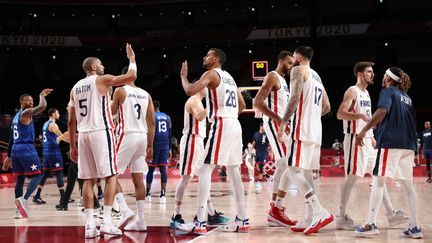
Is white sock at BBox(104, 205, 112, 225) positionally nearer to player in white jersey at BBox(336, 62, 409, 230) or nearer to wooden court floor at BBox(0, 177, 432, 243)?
wooden court floor at BBox(0, 177, 432, 243)

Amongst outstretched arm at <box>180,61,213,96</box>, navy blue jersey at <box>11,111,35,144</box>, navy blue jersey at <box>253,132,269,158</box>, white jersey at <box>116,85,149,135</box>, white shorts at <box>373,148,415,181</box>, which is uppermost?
outstretched arm at <box>180,61,213,96</box>

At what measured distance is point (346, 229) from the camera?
6594mm

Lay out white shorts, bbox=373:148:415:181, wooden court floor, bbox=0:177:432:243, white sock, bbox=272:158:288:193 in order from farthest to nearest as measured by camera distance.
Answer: white sock, bbox=272:158:288:193, wooden court floor, bbox=0:177:432:243, white shorts, bbox=373:148:415:181

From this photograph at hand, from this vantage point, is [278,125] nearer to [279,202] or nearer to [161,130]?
[279,202]

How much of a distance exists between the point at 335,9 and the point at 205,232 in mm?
28071

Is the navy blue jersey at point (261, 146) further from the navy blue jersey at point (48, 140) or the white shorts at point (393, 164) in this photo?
the white shorts at point (393, 164)

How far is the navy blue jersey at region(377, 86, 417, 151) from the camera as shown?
19.4 ft

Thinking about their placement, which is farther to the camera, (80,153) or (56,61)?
(56,61)

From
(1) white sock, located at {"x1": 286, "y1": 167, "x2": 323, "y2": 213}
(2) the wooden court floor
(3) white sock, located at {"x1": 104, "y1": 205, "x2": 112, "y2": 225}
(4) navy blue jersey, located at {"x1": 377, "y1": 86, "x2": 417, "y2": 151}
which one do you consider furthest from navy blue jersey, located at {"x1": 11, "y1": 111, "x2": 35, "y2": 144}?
(4) navy blue jersey, located at {"x1": 377, "y1": 86, "x2": 417, "y2": 151}

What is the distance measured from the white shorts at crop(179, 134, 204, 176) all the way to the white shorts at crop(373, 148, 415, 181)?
211cm

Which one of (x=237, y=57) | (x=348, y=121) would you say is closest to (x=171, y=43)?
(x=237, y=57)

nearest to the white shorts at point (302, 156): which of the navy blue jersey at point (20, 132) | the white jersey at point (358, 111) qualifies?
the white jersey at point (358, 111)

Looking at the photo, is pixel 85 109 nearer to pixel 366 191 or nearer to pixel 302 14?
pixel 366 191

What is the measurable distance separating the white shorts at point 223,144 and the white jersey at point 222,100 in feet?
0.26
